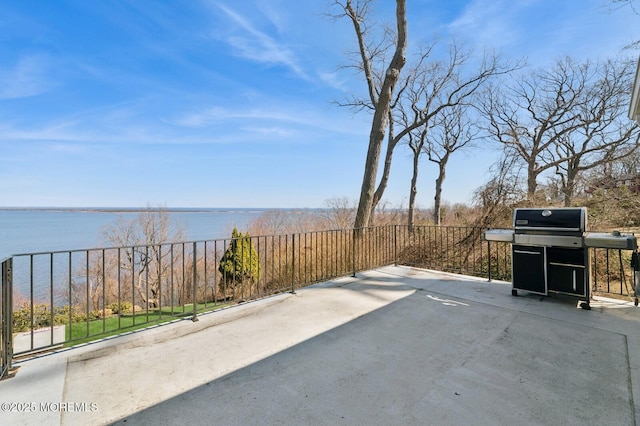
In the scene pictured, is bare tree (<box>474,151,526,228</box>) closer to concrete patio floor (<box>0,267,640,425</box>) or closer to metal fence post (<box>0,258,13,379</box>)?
concrete patio floor (<box>0,267,640,425</box>)

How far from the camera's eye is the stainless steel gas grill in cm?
325

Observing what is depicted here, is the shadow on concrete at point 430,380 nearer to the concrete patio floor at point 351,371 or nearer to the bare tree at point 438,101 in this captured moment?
the concrete patio floor at point 351,371

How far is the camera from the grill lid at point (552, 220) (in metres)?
3.26

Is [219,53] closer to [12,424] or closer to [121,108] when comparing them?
[121,108]

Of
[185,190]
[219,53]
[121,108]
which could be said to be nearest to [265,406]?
[219,53]

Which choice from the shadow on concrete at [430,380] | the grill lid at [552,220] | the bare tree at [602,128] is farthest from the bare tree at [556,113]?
the shadow on concrete at [430,380]

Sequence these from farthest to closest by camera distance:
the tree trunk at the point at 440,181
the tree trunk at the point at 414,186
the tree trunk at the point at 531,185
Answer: the tree trunk at the point at 440,181 < the tree trunk at the point at 414,186 < the tree trunk at the point at 531,185

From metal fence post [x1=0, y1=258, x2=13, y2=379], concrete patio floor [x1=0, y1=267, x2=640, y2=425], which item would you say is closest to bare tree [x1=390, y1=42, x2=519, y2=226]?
concrete patio floor [x1=0, y1=267, x2=640, y2=425]

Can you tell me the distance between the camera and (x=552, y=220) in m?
3.42

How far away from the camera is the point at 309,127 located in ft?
40.0

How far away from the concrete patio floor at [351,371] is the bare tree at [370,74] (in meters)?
4.11

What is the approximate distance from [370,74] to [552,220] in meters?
7.01

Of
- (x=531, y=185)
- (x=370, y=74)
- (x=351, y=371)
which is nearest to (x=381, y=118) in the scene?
(x=370, y=74)

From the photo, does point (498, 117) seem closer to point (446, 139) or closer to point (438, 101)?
point (446, 139)
